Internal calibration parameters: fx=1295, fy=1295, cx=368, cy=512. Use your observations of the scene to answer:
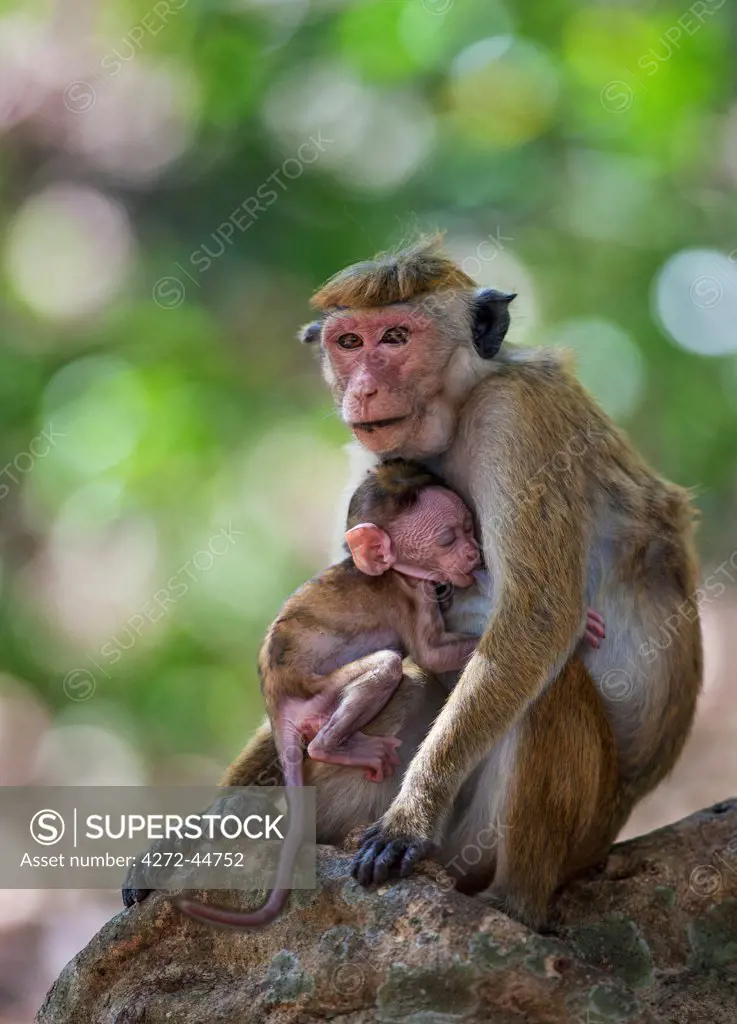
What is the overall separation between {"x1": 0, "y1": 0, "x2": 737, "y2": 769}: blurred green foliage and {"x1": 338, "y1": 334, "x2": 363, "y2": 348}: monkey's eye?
20.6ft

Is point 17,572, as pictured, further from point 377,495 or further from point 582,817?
point 582,817

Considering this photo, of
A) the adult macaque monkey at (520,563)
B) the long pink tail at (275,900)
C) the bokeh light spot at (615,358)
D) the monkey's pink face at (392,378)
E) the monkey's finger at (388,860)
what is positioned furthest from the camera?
the bokeh light spot at (615,358)

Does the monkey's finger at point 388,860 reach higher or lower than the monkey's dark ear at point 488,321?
lower

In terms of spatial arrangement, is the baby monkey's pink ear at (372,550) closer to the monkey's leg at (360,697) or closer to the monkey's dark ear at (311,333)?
the monkey's leg at (360,697)

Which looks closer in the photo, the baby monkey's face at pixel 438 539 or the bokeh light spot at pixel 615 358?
the baby monkey's face at pixel 438 539

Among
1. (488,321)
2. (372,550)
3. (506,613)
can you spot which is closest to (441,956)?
(506,613)

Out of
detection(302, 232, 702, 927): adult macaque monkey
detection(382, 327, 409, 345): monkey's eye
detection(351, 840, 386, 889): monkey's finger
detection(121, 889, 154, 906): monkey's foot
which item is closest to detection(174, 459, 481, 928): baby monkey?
detection(302, 232, 702, 927): adult macaque monkey

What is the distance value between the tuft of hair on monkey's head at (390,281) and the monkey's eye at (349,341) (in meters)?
0.13

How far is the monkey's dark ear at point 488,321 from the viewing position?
564cm

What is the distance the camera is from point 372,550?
5547mm

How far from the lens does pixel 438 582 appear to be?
5527 millimetres

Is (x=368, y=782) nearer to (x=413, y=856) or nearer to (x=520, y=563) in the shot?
(x=413, y=856)

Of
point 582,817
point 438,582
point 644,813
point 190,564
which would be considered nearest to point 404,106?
point 190,564

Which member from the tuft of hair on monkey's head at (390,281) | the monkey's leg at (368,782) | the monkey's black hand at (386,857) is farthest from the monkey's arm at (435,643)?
the tuft of hair on monkey's head at (390,281)
